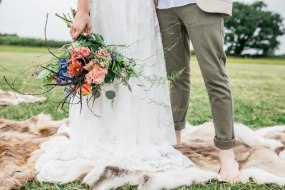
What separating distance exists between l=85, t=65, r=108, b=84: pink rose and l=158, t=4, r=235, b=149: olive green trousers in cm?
47

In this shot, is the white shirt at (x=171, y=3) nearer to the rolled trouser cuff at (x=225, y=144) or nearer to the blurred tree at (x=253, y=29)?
the rolled trouser cuff at (x=225, y=144)

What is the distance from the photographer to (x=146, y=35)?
2.46m

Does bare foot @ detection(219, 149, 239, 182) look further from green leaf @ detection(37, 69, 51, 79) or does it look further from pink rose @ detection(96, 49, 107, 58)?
green leaf @ detection(37, 69, 51, 79)

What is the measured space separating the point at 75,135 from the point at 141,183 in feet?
2.09

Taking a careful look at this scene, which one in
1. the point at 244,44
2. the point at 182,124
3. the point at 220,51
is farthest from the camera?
the point at 244,44

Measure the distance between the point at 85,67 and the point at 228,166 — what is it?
94 cm

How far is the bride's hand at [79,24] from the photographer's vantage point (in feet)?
7.53

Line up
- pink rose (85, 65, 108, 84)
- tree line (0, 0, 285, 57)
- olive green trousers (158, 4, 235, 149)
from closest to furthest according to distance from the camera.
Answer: pink rose (85, 65, 108, 84), olive green trousers (158, 4, 235, 149), tree line (0, 0, 285, 57)

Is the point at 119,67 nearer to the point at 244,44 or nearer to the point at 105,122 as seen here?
the point at 105,122

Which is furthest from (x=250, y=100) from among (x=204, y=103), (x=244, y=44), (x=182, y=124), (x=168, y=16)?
(x=244, y=44)

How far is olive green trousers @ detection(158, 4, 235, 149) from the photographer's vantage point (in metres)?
2.28

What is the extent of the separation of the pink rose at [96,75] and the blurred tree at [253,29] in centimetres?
2691

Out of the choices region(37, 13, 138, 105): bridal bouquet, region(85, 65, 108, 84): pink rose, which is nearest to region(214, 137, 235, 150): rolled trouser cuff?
region(37, 13, 138, 105): bridal bouquet

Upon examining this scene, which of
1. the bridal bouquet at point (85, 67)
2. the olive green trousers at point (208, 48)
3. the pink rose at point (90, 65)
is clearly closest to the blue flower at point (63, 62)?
the bridal bouquet at point (85, 67)
